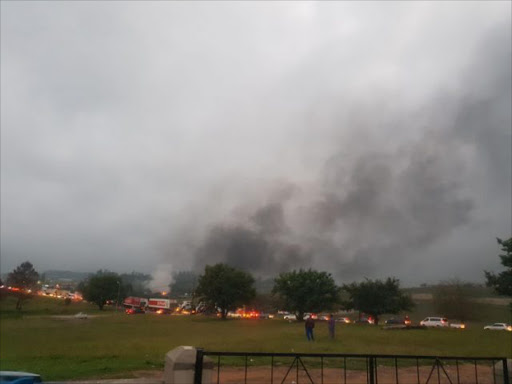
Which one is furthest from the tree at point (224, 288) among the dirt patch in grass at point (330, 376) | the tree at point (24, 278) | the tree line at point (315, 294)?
the dirt patch in grass at point (330, 376)

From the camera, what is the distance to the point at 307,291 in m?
56.8

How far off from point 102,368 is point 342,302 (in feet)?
158

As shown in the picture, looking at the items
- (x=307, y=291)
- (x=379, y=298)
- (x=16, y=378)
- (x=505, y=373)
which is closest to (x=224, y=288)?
(x=307, y=291)

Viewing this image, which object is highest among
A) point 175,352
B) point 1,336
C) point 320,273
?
point 320,273

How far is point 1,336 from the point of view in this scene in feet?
88.4

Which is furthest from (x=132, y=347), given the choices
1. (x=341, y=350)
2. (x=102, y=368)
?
(x=341, y=350)

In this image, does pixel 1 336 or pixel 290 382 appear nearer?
pixel 290 382

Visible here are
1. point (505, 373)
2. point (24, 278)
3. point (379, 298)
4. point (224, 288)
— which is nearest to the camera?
point (505, 373)

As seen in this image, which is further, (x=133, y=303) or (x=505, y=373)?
(x=133, y=303)

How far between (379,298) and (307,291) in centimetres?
941

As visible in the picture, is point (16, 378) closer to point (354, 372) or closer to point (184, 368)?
point (184, 368)

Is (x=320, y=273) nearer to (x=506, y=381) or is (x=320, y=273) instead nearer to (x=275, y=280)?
(x=275, y=280)

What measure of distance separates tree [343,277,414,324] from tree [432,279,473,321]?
4.55 m

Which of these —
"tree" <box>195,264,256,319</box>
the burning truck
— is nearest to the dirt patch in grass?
"tree" <box>195,264,256,319</box>
